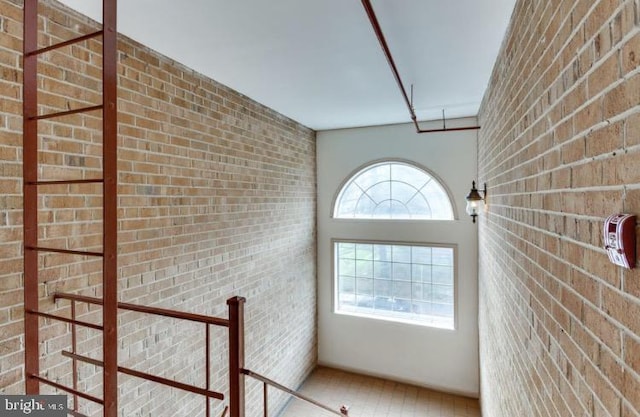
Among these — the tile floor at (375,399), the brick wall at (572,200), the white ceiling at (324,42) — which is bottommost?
the tile floor at (375,399)

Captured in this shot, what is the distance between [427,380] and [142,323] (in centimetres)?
402

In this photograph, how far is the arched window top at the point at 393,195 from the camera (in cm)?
467

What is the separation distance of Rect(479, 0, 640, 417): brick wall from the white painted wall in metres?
2.51

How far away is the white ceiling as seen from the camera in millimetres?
1891

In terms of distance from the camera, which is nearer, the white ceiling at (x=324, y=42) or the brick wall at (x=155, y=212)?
the brick wall at (x=155, y=212)

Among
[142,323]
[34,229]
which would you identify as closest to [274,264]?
[142,323]

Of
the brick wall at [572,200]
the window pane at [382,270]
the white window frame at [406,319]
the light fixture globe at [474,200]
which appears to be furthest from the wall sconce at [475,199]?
the window pane at [382,270]

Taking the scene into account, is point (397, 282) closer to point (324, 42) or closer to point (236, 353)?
point (236, 353)

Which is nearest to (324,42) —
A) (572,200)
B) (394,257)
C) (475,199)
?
(572,200)

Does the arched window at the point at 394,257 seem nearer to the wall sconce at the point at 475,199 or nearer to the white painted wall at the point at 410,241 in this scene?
the white painted wall at the point at 410,241

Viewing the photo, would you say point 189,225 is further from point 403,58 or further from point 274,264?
point 403,58

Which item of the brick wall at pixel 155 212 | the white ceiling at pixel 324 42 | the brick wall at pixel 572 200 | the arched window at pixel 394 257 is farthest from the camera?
the arched window at pixel 394 257

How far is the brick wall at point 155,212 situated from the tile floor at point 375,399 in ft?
1.65

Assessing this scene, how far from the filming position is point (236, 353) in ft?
5.85
